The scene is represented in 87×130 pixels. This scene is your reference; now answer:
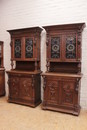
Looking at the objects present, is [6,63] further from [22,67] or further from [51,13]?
[51,13]

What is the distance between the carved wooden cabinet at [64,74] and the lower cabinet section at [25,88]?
1.12 feet

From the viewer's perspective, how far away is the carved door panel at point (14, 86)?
11.5ft

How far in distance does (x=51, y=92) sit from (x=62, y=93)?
0.93 ft

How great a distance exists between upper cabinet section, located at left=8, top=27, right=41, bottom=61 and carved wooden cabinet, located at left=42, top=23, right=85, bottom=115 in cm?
38

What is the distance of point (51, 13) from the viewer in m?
3.45

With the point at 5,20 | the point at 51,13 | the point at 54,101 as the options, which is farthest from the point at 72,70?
the point at 5,20

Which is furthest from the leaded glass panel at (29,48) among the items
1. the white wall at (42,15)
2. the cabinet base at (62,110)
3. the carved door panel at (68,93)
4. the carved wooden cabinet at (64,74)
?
the cabinet base at (62,110)

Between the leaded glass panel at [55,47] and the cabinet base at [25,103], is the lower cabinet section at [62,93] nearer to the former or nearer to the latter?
the cabinet base at [25,103]

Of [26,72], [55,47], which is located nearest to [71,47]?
[55,47]

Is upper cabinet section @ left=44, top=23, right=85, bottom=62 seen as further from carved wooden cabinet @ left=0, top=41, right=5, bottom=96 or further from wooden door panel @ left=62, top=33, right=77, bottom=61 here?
carved wooden cabinet @ left=0, top=41, right=5, bottom=96

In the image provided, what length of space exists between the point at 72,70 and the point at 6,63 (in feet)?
7.63

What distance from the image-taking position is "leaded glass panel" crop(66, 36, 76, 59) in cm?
291

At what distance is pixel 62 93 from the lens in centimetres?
296

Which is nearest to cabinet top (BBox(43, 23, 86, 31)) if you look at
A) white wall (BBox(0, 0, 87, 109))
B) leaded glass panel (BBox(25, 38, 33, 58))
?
white wall (BBox(0, 0, 87, 109))
